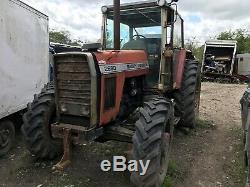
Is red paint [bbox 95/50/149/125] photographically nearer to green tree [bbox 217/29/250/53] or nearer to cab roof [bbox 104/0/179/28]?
cab roof [bbox 104/0/179/28]

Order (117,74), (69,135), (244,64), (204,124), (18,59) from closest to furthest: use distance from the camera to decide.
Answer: (69,135)
(117,74)
(18,59)
(204,124)
(244,64)

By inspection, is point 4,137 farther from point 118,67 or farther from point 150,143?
point 150,143

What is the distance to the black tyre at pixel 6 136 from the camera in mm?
5289

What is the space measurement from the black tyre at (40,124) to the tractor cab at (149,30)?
65.7 inches

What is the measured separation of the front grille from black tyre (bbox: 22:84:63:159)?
48 cm

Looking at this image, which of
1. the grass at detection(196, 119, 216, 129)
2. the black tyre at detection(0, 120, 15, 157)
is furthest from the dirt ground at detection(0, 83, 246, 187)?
the grass at detection(196, 119, 216, 129)

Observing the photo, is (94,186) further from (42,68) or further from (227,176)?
(42,68)

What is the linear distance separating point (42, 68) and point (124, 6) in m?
2.56

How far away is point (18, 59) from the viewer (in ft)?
18.7

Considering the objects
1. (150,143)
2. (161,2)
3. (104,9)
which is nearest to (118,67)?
(150,143)

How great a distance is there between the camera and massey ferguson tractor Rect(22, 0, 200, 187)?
146 inches

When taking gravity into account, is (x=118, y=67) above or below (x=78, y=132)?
above

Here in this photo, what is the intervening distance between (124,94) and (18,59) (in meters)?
2.26


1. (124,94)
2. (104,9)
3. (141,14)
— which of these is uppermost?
(104,9)
